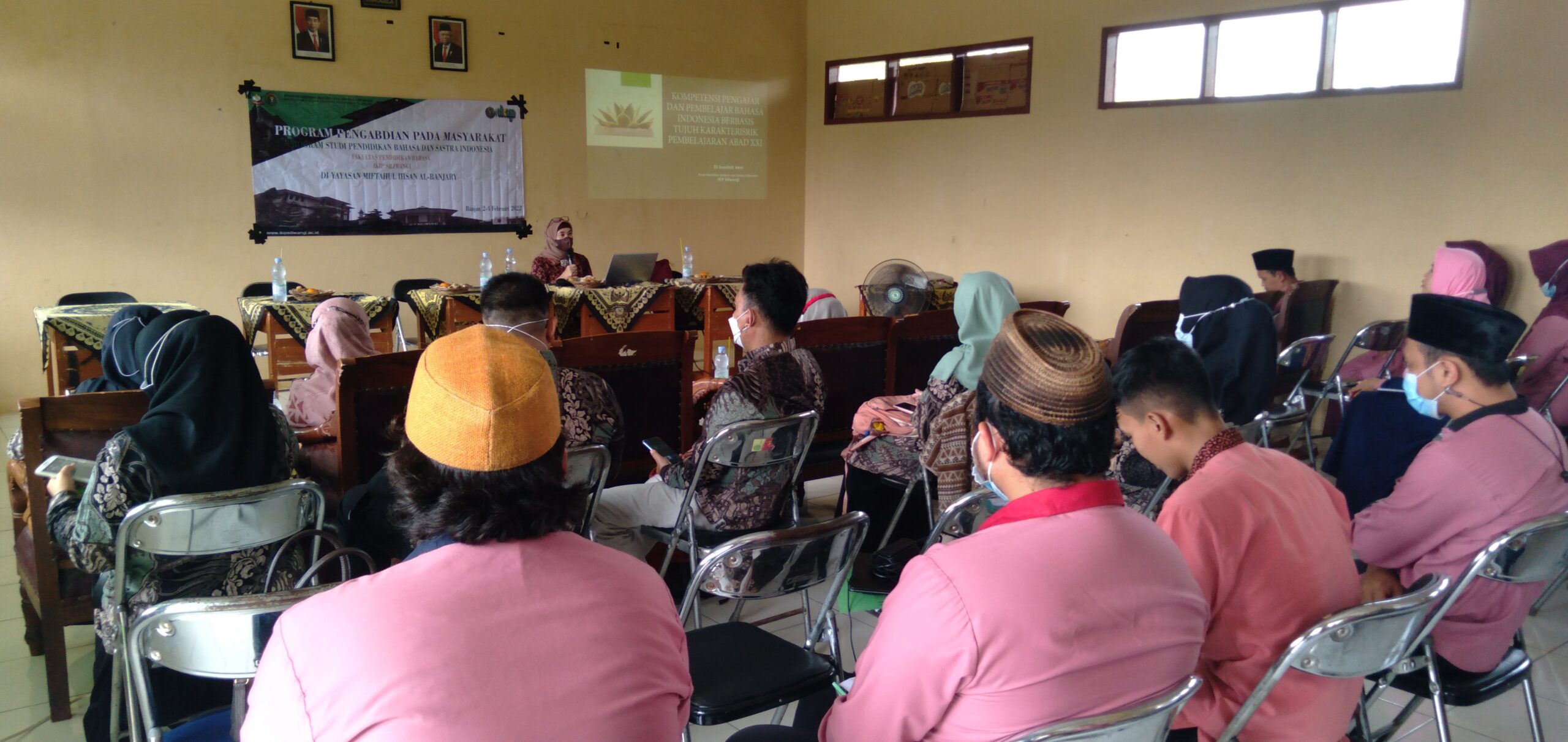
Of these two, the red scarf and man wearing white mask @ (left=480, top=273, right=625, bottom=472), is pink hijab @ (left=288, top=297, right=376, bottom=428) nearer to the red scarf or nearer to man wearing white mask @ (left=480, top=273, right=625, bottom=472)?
man wearing white mask @ (left=480, top=273, right=625, bottom=472)

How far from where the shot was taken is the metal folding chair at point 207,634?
134cm

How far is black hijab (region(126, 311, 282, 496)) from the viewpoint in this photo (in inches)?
80.2

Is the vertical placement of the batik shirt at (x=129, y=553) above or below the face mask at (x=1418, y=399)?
below

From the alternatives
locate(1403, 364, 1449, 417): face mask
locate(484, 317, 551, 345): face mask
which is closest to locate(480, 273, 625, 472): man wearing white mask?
locate(484, 317, 551, 345): face mask

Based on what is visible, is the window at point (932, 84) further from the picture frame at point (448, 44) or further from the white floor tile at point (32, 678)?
the white floor tile at point (32, 678)

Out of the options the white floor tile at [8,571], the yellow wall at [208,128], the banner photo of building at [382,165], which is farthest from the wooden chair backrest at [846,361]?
the banner photo of building at [382,165]

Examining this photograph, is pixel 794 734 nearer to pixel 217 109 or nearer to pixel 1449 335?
pixel 1449 335

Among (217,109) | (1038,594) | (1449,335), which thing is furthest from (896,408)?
(217,109)

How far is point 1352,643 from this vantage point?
1.46 metres

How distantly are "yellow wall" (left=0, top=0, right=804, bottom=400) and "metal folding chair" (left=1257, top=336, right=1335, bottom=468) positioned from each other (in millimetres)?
4929

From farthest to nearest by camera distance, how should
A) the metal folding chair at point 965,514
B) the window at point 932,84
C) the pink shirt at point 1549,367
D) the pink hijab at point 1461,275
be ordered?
the window at point 932,84, the pink hijab at point 1461,275, the pink shirt at point 1549,367, the metal folding chair at point 965,514

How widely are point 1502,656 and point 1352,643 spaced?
0.83 meters

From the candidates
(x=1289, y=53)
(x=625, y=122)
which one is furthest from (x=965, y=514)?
(x=625, y=122)

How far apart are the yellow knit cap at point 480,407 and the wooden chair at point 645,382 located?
1960mm
